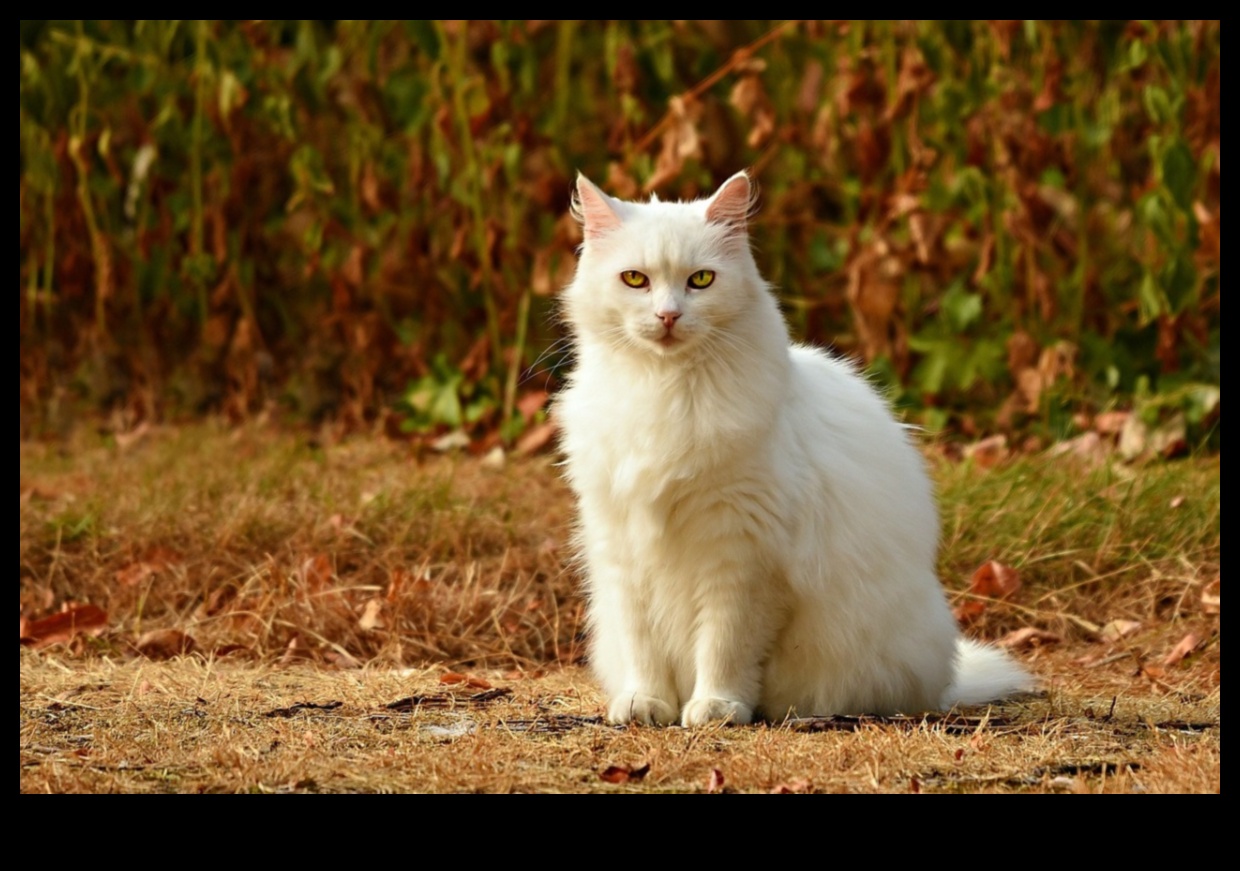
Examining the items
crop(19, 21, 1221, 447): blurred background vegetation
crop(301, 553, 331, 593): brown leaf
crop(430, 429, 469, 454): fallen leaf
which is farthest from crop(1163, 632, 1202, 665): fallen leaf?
crop(430, 429, 469, 454): fallen leaf

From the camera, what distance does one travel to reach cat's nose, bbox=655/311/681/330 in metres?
3.26

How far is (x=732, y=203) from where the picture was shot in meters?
3.41

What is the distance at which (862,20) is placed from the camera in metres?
6.18

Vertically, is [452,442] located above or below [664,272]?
below

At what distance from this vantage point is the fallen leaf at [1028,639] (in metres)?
4.49

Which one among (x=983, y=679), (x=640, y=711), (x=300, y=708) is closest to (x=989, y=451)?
(x=983, y=679)

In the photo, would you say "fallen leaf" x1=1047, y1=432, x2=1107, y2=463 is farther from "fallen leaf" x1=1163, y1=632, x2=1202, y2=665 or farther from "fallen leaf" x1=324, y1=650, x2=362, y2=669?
"fallen leaf" x1=324, y1=650, x2=362, y2=669

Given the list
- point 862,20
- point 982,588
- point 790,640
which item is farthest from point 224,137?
point 790,640

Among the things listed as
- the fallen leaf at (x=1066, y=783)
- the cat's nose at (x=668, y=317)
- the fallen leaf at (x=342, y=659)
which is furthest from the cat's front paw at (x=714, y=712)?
the fallen leaf at (x=342, y=659)

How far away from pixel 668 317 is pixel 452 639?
5.21ft

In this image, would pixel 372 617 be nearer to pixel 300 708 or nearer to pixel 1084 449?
pixel 300 708

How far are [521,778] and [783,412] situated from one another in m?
1.06

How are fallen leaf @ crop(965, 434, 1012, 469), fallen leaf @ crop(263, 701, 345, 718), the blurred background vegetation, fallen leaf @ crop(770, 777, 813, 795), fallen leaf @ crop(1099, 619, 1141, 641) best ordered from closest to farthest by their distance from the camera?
1. fallen leaf @ crop(770, 777, 813, 795)
2. fallen leaf @ crop(263, 701, 345, 718)
3. fallen leaf @ crop(1099, 619, 1141, 641)
4. fallen leaf @ crop(965, 434, 1012, 469)
5. the blurred background vegetation

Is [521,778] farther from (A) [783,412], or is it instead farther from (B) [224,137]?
(B) [224,137]
